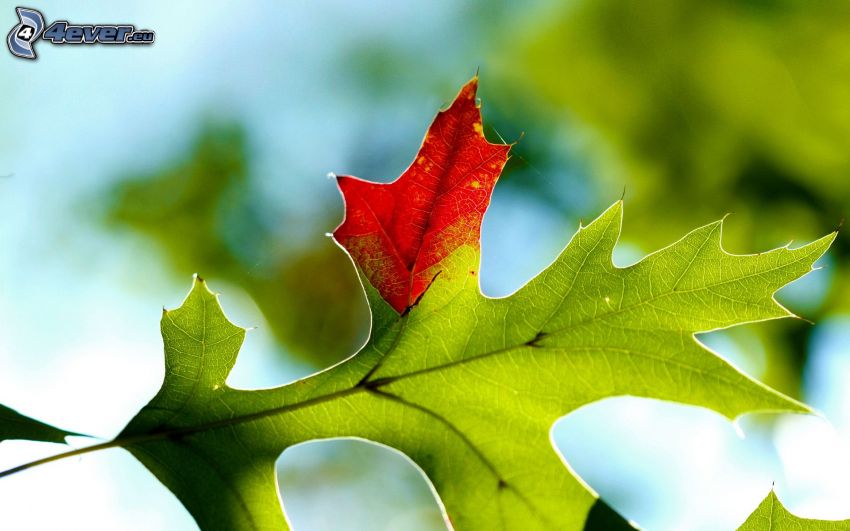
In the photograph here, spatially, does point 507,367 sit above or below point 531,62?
below

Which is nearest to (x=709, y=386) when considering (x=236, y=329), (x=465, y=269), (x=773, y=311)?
(x=773, y=311)

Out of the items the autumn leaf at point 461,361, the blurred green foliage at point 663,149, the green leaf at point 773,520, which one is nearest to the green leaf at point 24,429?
the autumn leaf at point 461,361

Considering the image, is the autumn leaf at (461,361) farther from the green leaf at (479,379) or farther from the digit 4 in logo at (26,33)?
the digit 4 in logo at (26,33)

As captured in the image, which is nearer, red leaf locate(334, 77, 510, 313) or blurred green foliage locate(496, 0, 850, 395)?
red leaf locate(334, 77, 510, 313)

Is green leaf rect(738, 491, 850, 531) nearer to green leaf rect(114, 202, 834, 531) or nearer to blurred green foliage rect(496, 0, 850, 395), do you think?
green leaf rect(114, 202, 834, 531)

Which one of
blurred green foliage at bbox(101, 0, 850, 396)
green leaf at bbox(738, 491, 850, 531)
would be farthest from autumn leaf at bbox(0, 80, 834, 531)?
blurred green foliage at bbox(101, 0, 850, 396)

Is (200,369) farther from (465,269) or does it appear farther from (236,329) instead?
(465,269)

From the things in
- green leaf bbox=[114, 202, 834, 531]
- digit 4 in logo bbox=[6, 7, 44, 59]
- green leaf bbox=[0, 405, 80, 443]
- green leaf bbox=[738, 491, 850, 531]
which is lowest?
green leaf bbox=[738, 491, 850, 531]
